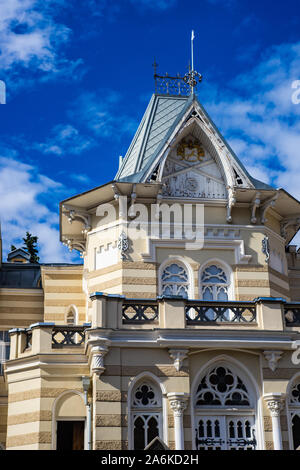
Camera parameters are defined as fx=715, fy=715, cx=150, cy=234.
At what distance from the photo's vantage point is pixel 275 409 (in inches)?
712

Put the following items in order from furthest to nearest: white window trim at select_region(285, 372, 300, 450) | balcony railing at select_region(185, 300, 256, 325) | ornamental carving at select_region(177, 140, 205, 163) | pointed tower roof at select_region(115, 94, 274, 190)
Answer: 1. ornamental carving at select_region(177, 140, 205, 163)
2. pointed tower roof at select_region(115, 94, 274, 190)
3. balcony railing at select_region(185, 300, 256, 325)
4. white window trim at select_region(285, 372, 300, 450)

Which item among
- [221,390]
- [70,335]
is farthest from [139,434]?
[70,335]

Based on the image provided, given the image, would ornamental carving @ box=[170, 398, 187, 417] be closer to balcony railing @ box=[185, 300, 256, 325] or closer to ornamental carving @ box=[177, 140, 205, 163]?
balcony railing @ box=[185, 300, 256, 325]

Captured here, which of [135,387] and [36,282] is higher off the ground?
[36,282]

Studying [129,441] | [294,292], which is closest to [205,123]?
[294,292]

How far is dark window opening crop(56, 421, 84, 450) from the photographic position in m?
19.4

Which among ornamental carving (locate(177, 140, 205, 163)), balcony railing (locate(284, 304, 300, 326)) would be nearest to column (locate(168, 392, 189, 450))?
balcony railing (locate(284, 304, 300, 326))

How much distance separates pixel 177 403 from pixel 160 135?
1090cm

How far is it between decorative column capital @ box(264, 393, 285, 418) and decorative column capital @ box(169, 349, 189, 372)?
233 cm

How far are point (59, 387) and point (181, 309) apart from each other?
417 cm

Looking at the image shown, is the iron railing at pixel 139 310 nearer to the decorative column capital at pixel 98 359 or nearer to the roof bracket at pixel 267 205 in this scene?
the decorative column capital at pixel 98 359

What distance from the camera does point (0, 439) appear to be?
23609 millimetres
